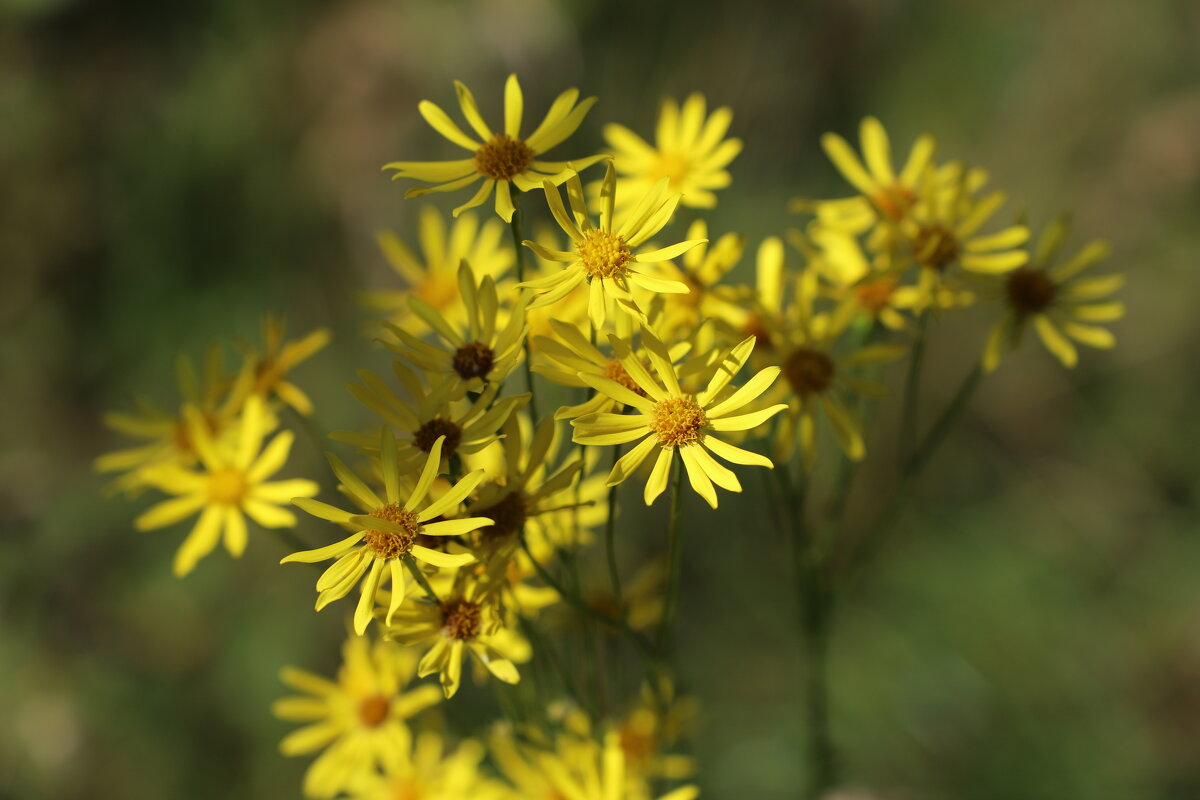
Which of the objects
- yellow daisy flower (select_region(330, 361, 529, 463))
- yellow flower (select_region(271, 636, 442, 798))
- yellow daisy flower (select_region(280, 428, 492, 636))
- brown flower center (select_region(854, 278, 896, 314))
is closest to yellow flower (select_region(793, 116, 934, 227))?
brown flower center (select_region(854, 278, 896, 314))

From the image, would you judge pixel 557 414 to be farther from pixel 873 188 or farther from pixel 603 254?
pixel 873 188

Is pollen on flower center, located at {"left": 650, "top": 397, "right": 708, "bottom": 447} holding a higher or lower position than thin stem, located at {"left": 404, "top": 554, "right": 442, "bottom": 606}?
higher

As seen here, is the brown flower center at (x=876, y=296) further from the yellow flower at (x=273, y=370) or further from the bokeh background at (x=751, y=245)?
the bokeh background at (x=751, y=245)

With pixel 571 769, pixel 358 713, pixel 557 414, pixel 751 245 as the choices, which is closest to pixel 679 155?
pixel 557 414

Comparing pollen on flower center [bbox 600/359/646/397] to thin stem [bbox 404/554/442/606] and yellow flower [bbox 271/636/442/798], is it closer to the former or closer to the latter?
thin stem [bbox 404/554/442/606]

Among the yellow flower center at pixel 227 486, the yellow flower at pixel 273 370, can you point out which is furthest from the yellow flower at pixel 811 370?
the yellow flower center at pixel 227 486
